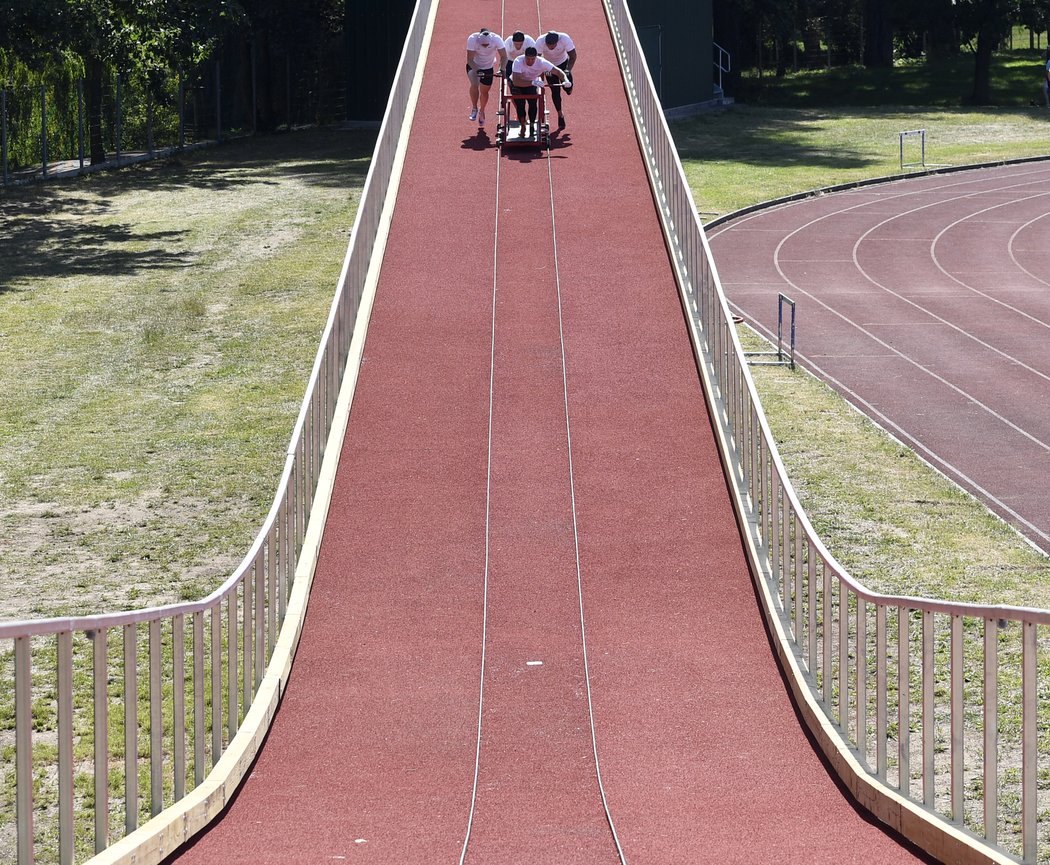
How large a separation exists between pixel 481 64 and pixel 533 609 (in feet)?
56.3

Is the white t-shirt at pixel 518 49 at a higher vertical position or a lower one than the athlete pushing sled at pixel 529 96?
higher

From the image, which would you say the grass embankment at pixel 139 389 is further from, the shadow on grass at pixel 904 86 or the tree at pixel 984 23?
the shadow on grass at pixel 904 86

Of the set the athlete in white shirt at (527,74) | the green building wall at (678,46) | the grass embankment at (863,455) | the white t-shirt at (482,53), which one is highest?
the green building wall at (678,46)

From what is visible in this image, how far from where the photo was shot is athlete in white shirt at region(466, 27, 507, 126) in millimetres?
27094

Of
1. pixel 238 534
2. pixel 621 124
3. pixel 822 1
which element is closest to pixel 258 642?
pixel 238 534

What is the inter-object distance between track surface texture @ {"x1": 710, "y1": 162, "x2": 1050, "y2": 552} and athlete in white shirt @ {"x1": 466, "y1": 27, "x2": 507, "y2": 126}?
6500 mm

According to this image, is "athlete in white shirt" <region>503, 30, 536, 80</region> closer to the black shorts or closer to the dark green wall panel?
the black shorts

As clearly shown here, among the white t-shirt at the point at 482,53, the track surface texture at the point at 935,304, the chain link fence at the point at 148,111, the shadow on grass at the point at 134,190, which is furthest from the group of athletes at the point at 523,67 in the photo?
the chain link fence at the point at 148,111

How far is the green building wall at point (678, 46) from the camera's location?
2133 inches

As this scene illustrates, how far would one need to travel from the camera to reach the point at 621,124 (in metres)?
27.1

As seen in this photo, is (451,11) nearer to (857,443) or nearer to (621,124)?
(621,124)

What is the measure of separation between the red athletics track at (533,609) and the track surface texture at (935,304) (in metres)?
4.62

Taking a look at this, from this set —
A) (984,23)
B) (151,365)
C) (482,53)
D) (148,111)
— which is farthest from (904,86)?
(151,365)

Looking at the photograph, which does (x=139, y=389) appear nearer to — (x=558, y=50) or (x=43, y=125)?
(x=558, y=50)
